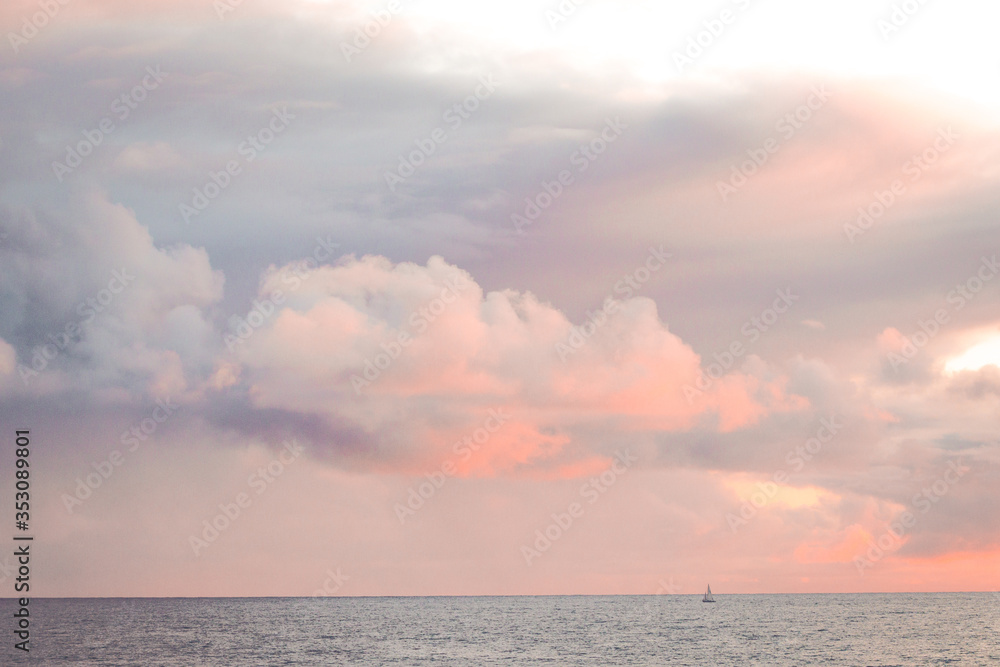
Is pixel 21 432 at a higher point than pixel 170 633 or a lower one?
higher

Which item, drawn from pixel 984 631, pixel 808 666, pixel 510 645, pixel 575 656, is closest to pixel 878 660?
pixel 808 666

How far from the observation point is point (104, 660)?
125312 millimetres

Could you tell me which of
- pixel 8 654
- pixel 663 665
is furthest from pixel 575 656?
pixel 8 654

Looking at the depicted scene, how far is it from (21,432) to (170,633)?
12819cm

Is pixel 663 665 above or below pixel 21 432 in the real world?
below

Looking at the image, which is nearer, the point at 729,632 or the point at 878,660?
the point at 878,660

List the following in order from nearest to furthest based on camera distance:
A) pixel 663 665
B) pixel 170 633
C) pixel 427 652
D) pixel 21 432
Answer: pixel 21 432 < pixel 663 665 < pixel 427 652 < pixel 170 633

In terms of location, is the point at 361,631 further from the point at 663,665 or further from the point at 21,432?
the point at 21,432

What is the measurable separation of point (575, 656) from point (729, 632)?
2569 inches

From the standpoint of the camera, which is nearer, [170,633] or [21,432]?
[21,432]

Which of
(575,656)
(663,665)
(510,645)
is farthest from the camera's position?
(510,645)

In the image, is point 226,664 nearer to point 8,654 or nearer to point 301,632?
point 8,654

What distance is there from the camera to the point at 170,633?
182 meters

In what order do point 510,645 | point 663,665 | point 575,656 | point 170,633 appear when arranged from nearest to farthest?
point 663,665 → point 575,656 → point 510,645 → point 170,633
